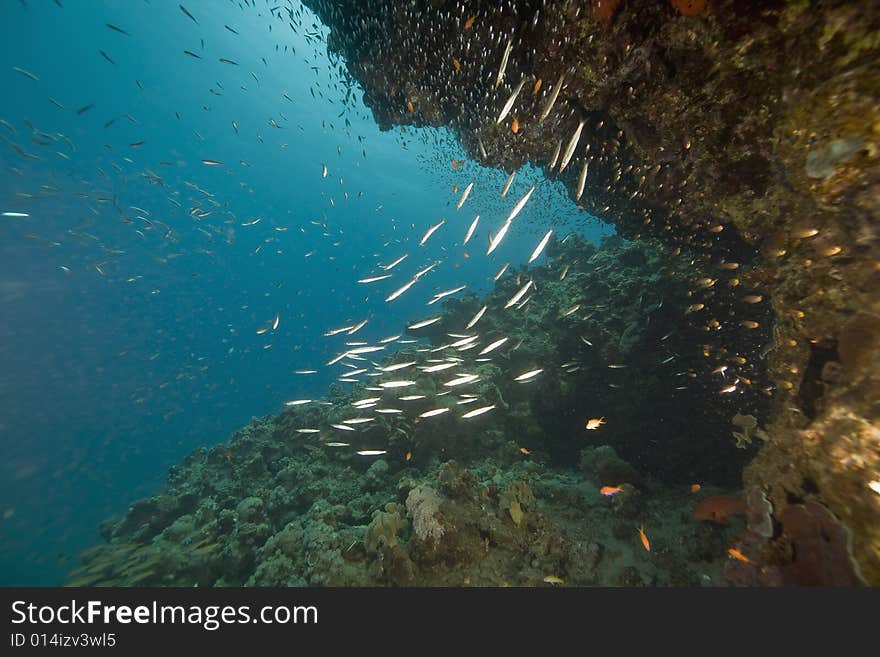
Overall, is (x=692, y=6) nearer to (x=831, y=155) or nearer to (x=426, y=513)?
(x=831, y=155)

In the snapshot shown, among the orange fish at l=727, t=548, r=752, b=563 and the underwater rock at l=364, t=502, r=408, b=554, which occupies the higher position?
the underwater rock at l=364, t=502, r=408, b=554

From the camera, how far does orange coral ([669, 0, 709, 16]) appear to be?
4633 mm

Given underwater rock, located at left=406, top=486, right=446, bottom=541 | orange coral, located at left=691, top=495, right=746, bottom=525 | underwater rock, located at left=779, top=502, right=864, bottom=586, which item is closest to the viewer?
A: underwater rock, located at left=779, top=502, right=864, bottom=586

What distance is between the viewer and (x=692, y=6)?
4664 millimetres

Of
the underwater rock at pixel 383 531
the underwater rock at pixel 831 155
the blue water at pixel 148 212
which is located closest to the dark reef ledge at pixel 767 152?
the underwater rock at pixel 831 155

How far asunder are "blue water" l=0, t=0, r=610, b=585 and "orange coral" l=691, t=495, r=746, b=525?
1253 cm

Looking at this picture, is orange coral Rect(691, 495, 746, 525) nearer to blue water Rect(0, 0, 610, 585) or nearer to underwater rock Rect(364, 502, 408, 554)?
underwater rock Rect(364, 502, 408, 554)

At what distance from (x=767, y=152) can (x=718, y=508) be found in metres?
5.92

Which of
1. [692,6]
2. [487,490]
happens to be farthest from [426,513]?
[692,6]

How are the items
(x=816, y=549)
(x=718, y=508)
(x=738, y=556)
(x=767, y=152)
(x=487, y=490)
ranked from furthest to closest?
(x=487, y=490), (x=718, y=508), (x=767, y=152), (x=738, y=556), (x=816, y=549)

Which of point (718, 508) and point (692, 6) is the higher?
point (692, 6)

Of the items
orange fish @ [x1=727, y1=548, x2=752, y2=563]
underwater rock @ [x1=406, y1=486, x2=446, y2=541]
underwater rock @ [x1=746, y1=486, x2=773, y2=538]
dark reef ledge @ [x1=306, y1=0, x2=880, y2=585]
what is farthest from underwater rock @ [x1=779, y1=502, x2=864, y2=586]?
underwater rock @ [x1=406, y1=486, x2=446, y2=541]

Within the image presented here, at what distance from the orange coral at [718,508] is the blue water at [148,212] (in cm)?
1253

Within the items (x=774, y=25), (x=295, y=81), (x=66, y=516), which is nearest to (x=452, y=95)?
(x=774, y=25)
